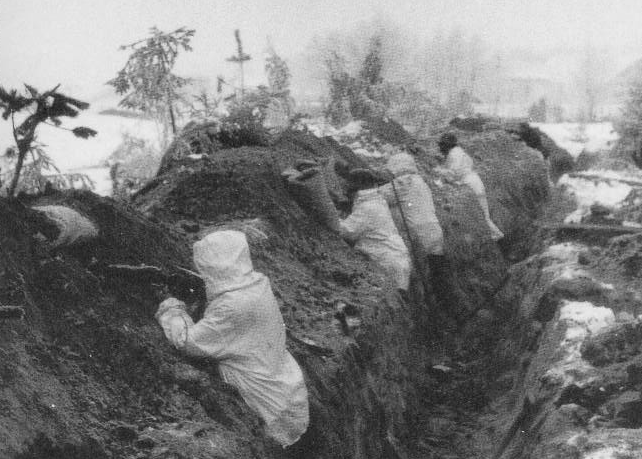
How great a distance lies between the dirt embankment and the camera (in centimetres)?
314

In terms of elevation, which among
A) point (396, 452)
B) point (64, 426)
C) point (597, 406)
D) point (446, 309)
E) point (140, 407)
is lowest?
point (446, 309)

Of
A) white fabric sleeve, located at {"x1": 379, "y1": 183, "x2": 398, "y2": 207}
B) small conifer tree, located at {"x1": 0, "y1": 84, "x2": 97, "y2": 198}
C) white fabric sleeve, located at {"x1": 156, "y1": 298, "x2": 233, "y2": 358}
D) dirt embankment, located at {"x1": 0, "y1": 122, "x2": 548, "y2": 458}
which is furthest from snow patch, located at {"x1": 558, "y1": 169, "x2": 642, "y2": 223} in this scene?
small conifer tree, located at {"x1": 0, "y1": 84, "x2": 97, "y2": 198}

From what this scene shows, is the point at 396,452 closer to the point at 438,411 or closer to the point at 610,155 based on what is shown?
the point at 438,411

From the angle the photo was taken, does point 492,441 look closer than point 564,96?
Yes

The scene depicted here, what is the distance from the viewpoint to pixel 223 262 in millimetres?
3672

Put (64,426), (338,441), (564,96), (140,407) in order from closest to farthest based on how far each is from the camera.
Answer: (64,426) → (140,407) → (338,441) → (564,96)

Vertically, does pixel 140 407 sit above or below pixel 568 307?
above

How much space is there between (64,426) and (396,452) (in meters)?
2.84

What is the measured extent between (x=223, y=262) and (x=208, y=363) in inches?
22.3

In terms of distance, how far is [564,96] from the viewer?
1506 inches

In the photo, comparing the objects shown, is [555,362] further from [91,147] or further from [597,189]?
[91,147]

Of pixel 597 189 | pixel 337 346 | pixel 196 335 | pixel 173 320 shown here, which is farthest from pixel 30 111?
pixel 597 189

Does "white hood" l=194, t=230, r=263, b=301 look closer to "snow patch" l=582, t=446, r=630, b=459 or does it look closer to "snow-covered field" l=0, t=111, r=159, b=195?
"snow patch" l=582, t=446, r=630, b=459

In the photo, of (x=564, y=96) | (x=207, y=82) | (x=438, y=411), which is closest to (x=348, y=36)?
(x=207, y=82)
